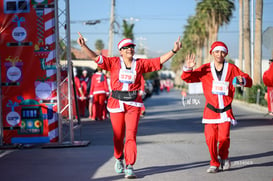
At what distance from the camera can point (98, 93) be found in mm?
18188

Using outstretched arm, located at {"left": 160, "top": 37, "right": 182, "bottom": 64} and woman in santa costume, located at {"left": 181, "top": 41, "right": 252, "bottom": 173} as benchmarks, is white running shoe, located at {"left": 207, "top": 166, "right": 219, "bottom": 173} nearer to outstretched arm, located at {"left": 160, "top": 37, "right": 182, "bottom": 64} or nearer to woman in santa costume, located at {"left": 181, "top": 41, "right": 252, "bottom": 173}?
woman in santa costume, located at {"left": 181, "top": 41, "right": 252, "bottom": 173}

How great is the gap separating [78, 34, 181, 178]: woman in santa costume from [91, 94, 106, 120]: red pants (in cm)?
1065

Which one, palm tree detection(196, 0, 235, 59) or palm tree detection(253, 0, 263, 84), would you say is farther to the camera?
palm tree detection(196, 0, 235, 59)

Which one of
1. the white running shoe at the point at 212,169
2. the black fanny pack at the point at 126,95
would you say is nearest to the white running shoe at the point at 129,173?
the black fanny pack at the point at 126,95

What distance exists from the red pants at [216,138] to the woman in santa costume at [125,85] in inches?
46.3

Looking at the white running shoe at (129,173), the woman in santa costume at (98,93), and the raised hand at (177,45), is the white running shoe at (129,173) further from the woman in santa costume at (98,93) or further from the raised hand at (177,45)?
the woman in santa costume at (98,93)

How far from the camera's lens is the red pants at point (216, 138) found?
7453 mm

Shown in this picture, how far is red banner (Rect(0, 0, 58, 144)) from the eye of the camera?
10.3 meters

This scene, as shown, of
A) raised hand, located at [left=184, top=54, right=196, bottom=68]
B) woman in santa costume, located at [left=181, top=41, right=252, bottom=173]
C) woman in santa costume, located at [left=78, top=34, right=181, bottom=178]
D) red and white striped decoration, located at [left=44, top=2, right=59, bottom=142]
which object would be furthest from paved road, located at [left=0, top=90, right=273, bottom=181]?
raised hand, located at [left=184, top=54, right=196, bottom=68]

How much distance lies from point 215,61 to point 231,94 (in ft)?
1.94

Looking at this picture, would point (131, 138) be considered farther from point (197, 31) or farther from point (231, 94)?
point (197, 31)

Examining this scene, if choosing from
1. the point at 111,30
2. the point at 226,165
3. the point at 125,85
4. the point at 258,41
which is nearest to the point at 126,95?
the point at 125,85

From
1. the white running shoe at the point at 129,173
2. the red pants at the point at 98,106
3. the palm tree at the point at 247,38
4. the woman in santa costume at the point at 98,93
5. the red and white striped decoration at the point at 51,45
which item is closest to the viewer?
the white running shoe at the point at 129,173

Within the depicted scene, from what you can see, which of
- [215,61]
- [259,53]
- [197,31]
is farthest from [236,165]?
[197,31]
